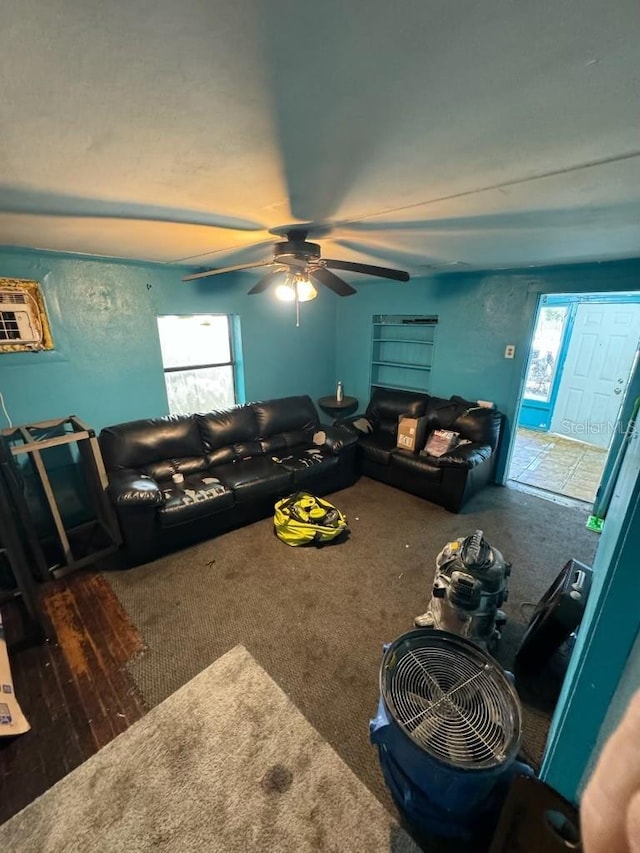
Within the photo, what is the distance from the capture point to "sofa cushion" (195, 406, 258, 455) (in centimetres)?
338

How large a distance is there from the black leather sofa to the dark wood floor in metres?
2.63

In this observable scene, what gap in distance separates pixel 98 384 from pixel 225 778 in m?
2.89

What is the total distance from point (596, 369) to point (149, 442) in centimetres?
587

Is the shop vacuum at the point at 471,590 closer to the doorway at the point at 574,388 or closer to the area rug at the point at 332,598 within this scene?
the area rug at the point at 332,598

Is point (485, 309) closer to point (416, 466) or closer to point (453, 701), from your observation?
point (416, 466)

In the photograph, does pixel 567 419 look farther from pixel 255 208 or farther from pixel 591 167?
pixel 255 208

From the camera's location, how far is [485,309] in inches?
143

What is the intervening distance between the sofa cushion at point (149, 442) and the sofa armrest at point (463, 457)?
2.32m

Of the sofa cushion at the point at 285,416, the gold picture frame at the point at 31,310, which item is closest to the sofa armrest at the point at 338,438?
the sofa cushion at the point at 285,416

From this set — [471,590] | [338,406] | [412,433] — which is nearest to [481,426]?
[412,433]

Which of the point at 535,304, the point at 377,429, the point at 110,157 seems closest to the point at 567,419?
the point at 535,304

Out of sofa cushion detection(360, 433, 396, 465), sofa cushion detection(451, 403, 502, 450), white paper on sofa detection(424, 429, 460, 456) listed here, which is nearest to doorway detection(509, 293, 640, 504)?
sofa cushion detection(451, 403, 502, 450)

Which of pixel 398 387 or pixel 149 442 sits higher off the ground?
pixel 398 387

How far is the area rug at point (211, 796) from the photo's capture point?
1197 mm
